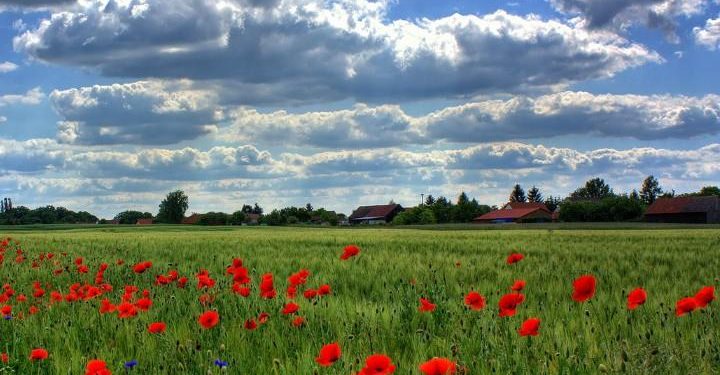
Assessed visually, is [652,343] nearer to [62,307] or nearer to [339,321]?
[339,321]

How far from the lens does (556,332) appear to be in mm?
3988

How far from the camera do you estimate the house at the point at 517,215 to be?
106812mm

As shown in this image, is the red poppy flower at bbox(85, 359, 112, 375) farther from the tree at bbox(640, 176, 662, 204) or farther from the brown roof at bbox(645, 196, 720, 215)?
the tree at bbox(640, 176, 662, 204)

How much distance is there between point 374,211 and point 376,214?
165 cm

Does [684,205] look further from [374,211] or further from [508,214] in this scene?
[374,211]

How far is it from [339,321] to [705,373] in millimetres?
2438

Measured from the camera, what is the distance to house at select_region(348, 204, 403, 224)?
13162cm

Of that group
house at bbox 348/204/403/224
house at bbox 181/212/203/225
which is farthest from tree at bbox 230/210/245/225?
house at bbox 348/204/403/224

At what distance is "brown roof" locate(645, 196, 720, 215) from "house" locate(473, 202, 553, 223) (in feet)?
58.5

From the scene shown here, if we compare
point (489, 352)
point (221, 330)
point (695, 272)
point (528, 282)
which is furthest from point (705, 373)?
point (695, 272)

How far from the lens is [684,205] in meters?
90.6

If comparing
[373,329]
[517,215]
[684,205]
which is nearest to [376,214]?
[517,215]

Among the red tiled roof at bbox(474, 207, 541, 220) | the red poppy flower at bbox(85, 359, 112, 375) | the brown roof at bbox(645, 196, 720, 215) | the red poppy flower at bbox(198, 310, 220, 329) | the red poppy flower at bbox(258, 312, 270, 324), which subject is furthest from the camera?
the red tiled roof at bbox(474, 207, 541, 220)

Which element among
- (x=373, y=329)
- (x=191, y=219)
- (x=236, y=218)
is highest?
(x=191, y=219)
